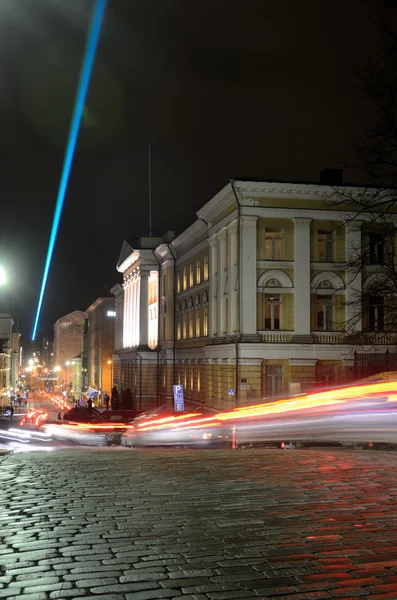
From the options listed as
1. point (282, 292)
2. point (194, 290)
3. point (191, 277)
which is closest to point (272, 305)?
point (282, 292)

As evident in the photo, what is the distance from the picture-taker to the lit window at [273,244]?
1513 inches

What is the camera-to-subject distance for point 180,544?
6.92 meters

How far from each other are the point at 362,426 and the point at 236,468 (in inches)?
303

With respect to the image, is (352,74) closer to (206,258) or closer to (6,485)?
(6,485)

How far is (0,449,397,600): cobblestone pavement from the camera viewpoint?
5.68 metres

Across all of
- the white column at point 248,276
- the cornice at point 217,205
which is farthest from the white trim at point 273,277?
the cornice at point 217,205

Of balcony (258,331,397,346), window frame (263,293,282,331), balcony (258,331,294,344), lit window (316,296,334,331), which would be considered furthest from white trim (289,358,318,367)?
window frame (263,293,282,331)

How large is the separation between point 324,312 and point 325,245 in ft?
12.5

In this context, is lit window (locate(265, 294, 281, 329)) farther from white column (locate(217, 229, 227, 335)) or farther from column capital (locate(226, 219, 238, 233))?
column capital (locate(226, 219, 238, 233))

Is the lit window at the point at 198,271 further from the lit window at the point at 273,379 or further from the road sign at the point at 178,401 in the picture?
the lit window at the point at 273,379

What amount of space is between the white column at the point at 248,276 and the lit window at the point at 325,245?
4.18 metres

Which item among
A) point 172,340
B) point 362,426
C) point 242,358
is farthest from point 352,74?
point 172,340

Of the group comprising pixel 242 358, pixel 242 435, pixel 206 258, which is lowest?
pixel 242 435

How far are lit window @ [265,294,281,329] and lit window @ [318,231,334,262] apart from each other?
12.3 ft
